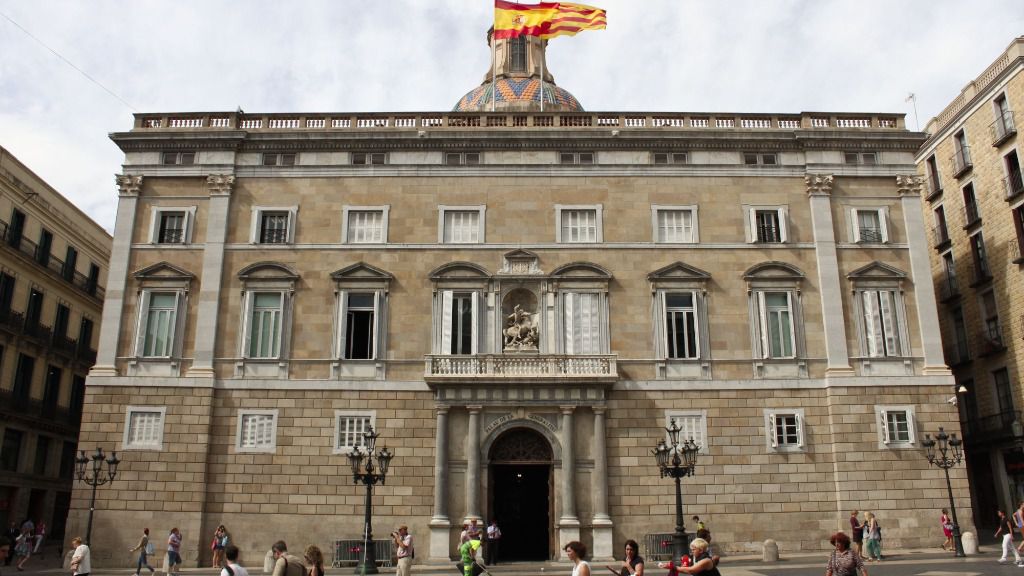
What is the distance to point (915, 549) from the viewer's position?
28.7 meters

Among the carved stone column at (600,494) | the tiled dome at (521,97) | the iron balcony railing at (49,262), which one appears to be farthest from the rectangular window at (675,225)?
the iron balcony railing at (49,262)

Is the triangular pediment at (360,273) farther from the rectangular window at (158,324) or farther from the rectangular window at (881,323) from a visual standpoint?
the rectangular window at (881,323)

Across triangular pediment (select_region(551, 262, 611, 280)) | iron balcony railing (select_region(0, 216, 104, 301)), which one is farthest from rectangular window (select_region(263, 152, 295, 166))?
iron balcony railing (select_region(0, 216, 104, 301))

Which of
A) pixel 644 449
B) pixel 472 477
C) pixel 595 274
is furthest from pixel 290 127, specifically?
pixel 644 449

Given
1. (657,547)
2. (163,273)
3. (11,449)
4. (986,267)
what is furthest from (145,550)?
(986,267)

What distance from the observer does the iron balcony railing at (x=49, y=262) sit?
39281 millimetres

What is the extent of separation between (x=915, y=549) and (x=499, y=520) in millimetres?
14597

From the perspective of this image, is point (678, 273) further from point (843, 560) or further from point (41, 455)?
point (41, 455)

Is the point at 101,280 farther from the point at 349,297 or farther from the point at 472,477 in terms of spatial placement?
the point at 472,477

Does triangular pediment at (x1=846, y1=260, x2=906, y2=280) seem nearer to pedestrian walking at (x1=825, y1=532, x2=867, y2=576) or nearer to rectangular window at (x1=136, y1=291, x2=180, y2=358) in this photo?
pedestrian walking at (x1=825, y1=532, x2=867, y2=576)

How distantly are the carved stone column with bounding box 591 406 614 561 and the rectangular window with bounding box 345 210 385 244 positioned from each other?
35.6ft

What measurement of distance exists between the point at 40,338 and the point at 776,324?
34.9 m

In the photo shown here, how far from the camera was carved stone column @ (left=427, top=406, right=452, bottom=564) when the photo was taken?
28.3 metres

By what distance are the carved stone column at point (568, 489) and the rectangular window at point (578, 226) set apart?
267 inches
